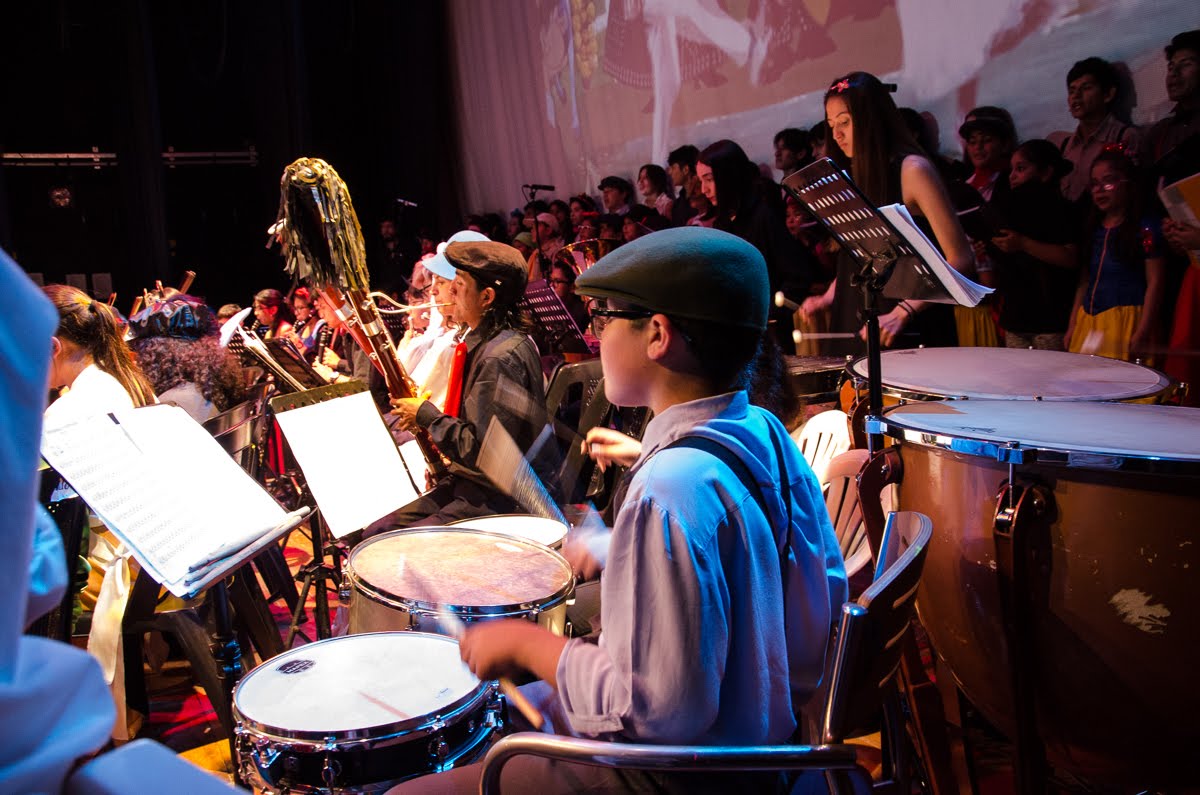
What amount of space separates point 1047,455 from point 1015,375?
1.02 m

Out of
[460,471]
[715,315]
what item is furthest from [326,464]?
[715,315]

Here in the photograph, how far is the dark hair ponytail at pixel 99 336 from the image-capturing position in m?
3.68

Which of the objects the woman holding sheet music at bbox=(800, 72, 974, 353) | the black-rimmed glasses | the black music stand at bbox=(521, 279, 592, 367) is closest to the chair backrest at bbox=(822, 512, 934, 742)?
the black-rimmed glasses

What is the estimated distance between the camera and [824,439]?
2.90 m

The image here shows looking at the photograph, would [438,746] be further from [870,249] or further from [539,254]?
[539,254]

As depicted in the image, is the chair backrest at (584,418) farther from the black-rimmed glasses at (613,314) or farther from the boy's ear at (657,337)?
the boy's ear at (657,337)

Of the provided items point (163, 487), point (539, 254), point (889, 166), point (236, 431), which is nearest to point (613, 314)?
point (163, 487)

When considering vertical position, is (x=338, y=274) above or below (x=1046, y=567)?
above

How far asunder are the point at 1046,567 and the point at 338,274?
114 inches

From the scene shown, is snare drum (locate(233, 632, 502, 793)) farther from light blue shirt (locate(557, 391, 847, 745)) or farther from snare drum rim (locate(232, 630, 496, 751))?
light blue shirt (locate(557, 391, 847, 745))

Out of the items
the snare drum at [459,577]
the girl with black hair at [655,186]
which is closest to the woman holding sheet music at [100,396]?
the snare drum at [459,577]

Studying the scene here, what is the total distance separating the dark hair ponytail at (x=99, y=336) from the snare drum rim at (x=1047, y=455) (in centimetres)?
326

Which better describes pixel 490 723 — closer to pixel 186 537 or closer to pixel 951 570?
pixel 186 537

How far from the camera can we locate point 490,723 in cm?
191
